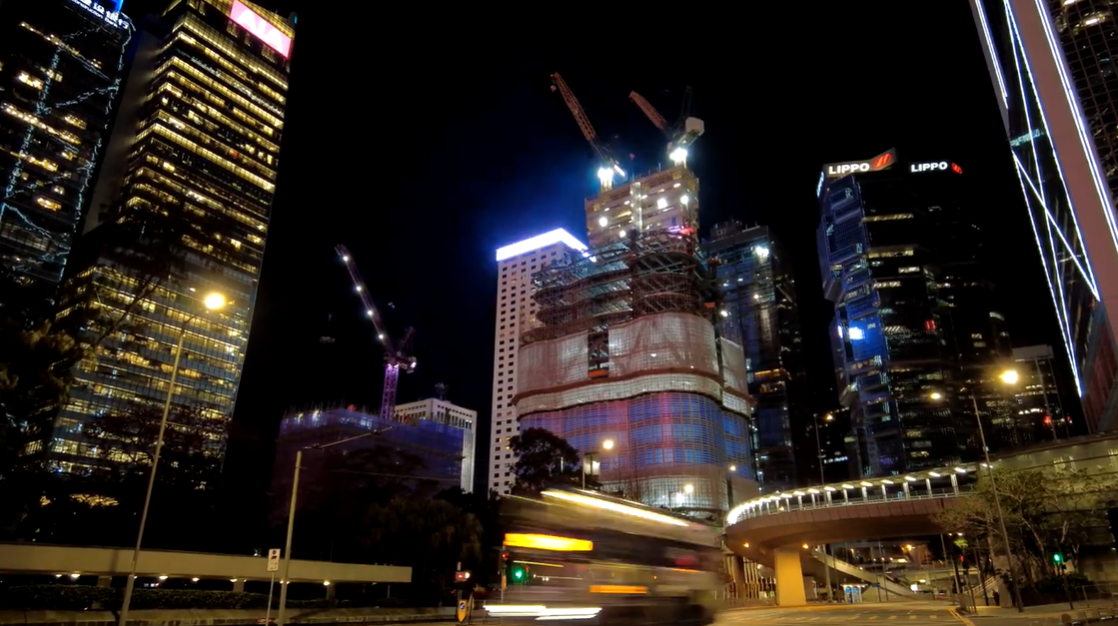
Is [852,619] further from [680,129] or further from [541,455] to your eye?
[680,129]

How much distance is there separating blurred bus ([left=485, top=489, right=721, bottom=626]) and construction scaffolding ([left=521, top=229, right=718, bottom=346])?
9947cm

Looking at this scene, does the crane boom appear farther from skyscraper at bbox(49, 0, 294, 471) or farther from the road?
the road

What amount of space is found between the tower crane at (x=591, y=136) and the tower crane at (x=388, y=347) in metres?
63.8

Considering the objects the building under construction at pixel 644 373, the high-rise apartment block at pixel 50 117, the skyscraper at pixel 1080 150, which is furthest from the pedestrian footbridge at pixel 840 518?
the high-rise apartment block at pixel 50 117

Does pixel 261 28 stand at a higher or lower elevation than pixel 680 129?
higher

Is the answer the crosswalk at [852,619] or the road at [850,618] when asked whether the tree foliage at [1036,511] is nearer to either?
the road at [850,618]

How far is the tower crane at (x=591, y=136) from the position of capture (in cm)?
17762

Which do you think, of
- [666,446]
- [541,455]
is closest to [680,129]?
[666,446]

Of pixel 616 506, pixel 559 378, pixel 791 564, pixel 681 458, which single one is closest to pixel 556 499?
pixel 616 506

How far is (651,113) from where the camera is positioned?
181500 millimetres

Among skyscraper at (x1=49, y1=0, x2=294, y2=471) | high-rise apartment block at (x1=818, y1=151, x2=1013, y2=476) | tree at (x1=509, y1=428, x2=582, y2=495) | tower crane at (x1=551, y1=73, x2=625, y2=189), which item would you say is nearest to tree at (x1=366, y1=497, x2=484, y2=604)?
tree at (x1=509, y1=428, x2=582, y2=495)

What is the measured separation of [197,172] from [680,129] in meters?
113

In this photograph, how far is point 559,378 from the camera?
126 meters

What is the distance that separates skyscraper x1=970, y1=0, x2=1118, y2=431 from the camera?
75.3m
